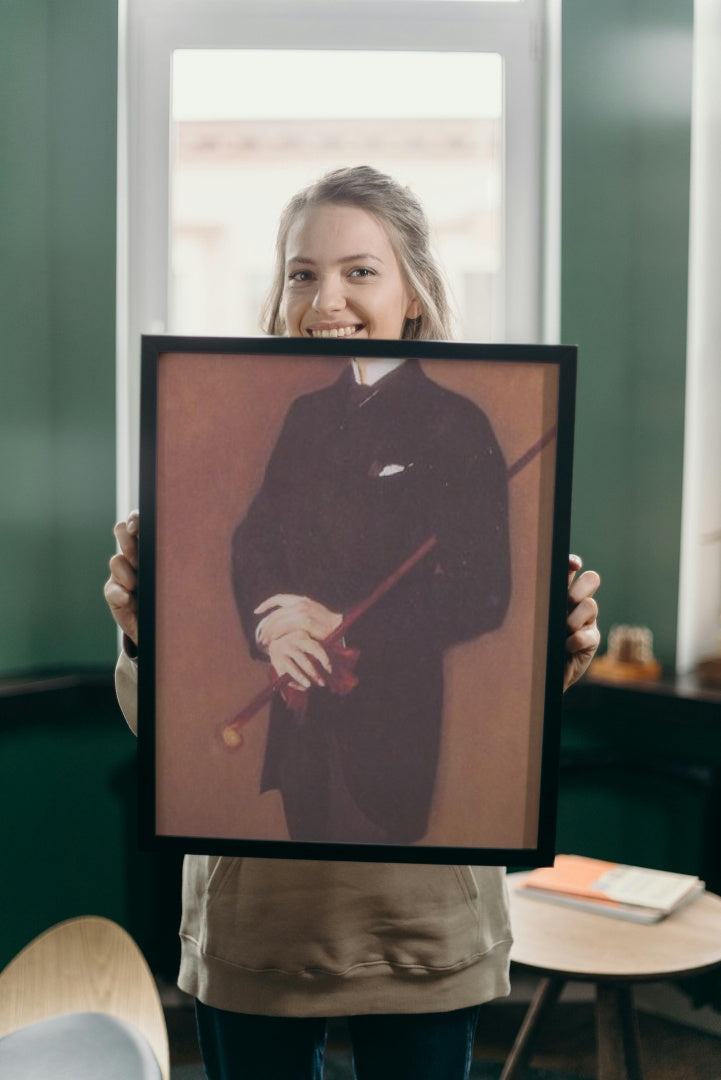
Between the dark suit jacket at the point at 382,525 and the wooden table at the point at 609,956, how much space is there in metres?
0.93

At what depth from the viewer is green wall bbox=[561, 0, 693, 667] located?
2572 mm

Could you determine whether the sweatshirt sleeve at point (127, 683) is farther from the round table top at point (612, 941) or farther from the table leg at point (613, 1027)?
the table leg at point (613, 1027)

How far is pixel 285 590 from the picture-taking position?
3.05ft

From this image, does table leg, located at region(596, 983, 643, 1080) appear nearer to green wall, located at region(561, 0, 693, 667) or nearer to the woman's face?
green wall, located at region(561, 0, 693, 667)

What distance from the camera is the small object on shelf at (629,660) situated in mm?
2545

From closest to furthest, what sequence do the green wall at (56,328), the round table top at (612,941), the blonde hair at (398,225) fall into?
1. the blonde hair at (398,225)
2. the round table top at (612,941)
3. the green wall at (56,328)

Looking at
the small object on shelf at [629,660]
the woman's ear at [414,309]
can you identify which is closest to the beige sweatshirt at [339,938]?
the woman's ear at [414,309]

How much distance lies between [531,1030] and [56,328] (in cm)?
189

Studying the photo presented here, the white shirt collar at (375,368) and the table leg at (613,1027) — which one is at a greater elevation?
the white shirt collar at (375,368)

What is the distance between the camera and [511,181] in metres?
2.66

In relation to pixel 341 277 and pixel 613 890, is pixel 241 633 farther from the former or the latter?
pixel 613 890

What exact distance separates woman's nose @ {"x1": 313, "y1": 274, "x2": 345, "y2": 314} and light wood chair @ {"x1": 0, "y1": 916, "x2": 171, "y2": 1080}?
0.64 metres

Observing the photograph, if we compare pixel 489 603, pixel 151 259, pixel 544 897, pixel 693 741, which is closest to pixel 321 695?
pixel 489 603

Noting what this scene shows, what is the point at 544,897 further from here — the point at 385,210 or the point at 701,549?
the point at 385,210
